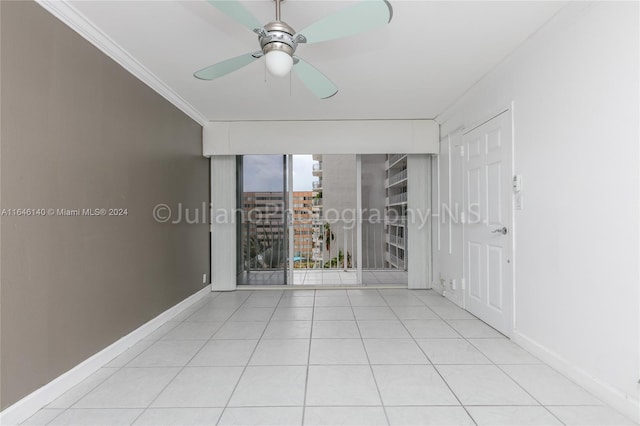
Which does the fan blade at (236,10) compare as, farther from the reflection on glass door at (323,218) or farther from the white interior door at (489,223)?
the reflection on glass door at (323,218)

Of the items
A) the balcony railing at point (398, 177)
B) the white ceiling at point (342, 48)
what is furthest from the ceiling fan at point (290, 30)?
the balcony railing at point (398, 177)

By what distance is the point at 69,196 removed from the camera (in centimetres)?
201

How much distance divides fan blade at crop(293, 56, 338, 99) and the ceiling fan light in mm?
227

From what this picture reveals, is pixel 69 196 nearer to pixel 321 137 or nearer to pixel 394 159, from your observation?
pixel 321 137

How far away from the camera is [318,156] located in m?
4.89

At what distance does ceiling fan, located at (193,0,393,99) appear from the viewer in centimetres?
154

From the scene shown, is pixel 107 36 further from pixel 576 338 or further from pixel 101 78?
Result: pixel 576 338

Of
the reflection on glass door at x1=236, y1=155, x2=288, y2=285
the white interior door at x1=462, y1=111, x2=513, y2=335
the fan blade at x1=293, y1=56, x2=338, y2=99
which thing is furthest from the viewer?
the reflection on glass door at x1=236, y1=155, x2=288, y2=285

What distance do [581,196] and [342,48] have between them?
6.35 feet

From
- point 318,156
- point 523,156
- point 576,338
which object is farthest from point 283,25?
point 318,156

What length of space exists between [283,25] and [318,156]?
3.13 metres

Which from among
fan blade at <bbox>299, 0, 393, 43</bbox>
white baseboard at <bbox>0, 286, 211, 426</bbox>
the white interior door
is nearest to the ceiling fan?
fan blade at <bbox>299, 0, 393, 43</bbox>

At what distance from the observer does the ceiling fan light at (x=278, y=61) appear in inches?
70.3

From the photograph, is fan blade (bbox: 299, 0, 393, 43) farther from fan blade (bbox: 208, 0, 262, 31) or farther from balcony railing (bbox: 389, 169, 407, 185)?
balcony railing (bbox: 389, 169, 407, 185)
